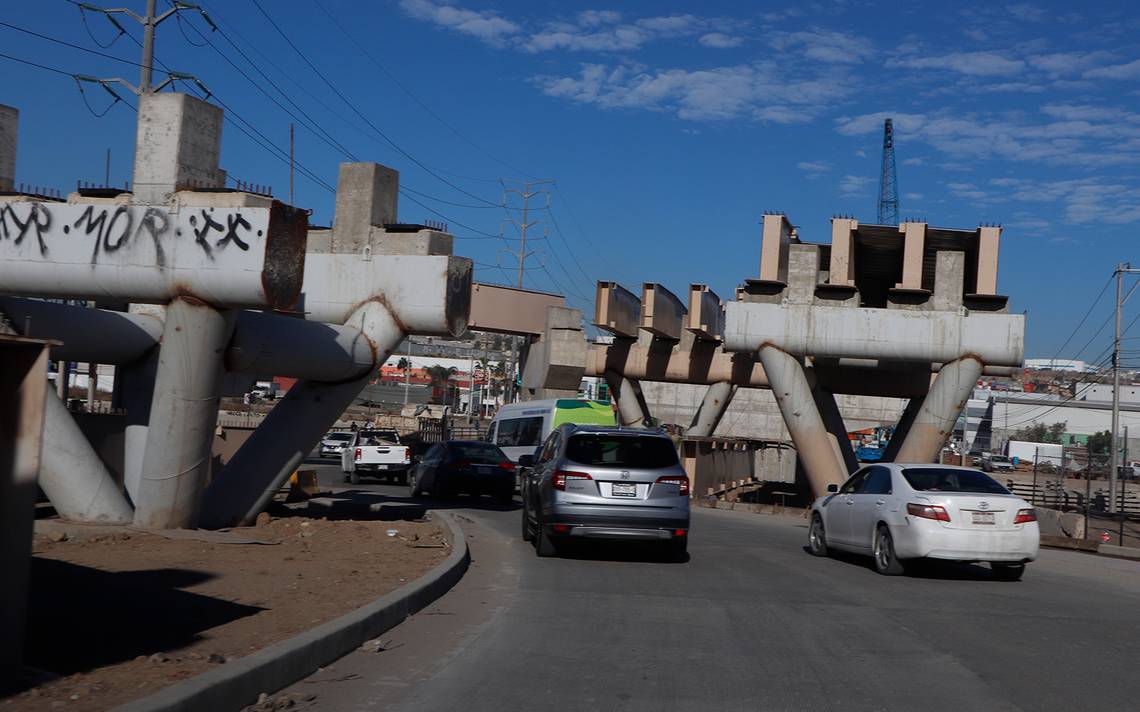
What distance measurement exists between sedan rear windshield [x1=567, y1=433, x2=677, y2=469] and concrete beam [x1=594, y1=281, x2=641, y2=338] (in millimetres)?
24199

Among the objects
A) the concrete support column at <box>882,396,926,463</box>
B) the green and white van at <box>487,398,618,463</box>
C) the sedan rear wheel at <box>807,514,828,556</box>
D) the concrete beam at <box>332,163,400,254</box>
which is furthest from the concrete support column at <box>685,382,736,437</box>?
the sedan rear wheel at <box>807,514,828,556</box>

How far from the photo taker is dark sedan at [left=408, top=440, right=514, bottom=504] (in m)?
27.4

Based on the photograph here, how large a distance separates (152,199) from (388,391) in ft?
348

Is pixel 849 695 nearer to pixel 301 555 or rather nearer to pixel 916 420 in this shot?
pixel 301 555

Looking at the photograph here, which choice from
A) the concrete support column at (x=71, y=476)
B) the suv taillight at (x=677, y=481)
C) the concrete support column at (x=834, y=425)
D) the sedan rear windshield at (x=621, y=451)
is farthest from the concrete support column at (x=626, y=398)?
the concrete support column at (x=71, y=476)

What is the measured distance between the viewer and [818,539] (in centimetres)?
1714

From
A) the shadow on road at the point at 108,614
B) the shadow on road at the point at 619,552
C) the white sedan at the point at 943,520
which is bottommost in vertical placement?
the shadow on road at the point at 619,552

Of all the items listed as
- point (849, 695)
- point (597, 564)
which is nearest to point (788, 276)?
point (597, 564)

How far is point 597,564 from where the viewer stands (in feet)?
48.5

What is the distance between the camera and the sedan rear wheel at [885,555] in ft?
47.1

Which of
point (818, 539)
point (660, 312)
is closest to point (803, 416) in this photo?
point (660, 312)

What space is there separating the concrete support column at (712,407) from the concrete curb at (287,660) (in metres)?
36.2

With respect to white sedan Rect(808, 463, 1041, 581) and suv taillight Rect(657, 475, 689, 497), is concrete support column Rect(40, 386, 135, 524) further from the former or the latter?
white sedan Rect(808, 463, 1041, 581)

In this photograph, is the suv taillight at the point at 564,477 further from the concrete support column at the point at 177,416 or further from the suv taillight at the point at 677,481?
the concrete support column at the point at 177,416
